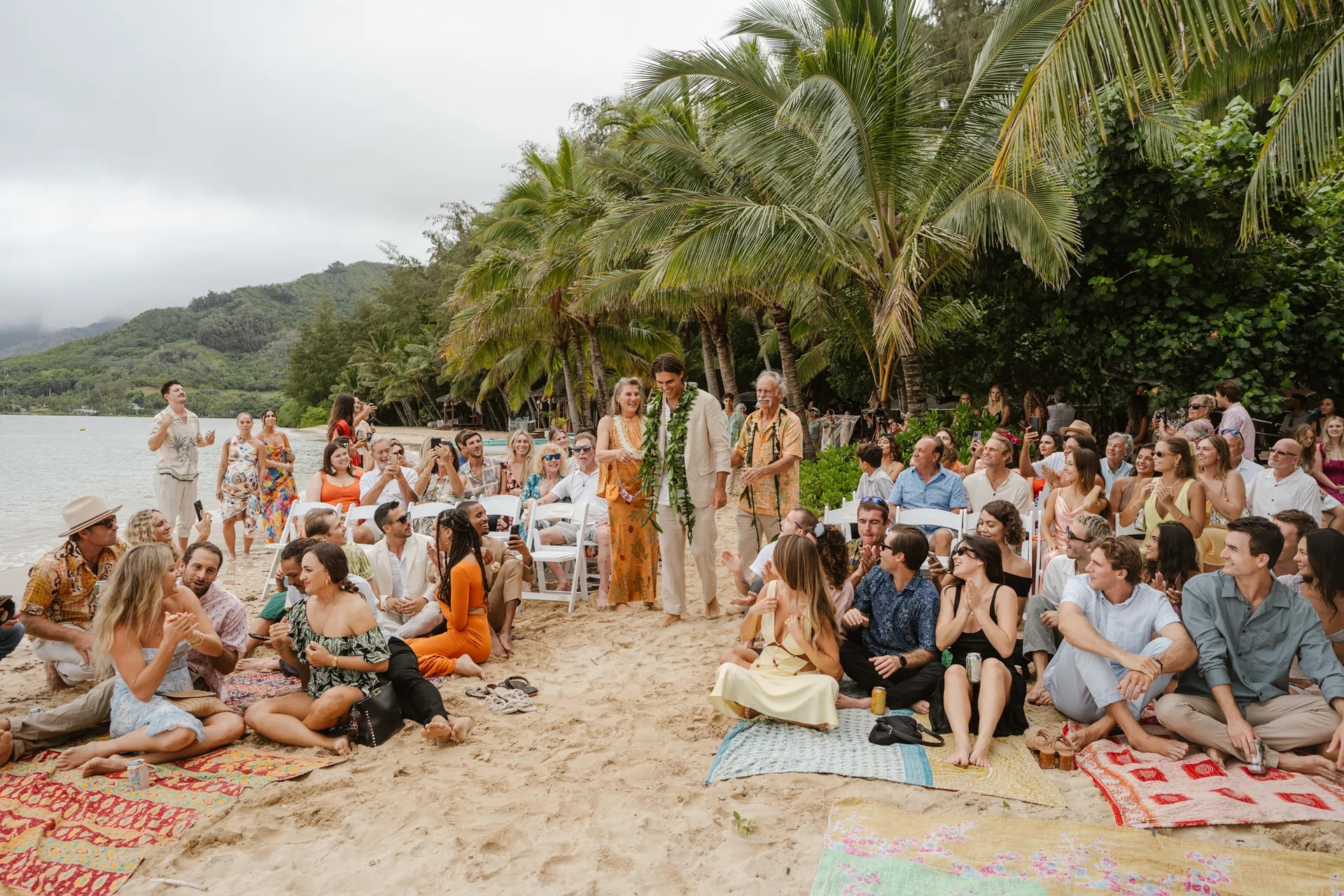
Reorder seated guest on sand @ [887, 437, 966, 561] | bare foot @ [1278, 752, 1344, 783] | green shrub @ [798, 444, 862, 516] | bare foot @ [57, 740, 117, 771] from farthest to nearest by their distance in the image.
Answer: green shrub @ [798, 444, 862, 516], seated guest on sand @ [887, 437, 966, 561], bare foot @ [57, 740, 117, 771], bare foot @ [1278, 752, 1344, 783]

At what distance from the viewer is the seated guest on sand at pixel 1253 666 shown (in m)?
3.72

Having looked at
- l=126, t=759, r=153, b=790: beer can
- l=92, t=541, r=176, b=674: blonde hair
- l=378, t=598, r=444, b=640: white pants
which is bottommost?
l=126, t=759, r=153, b=790: beer can

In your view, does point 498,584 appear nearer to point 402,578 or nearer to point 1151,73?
point 402,578

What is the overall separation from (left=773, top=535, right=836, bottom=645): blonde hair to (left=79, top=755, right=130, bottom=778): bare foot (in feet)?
10.7

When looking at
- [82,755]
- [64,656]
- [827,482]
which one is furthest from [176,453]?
[827,482]

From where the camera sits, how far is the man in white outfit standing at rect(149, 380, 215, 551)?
8.48 metres

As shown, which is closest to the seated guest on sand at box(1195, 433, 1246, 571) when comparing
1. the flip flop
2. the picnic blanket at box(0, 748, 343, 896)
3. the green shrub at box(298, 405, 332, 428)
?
A: the flip flop

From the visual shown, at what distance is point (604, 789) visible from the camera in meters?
3.85

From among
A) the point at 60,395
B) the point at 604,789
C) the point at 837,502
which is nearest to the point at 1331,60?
the point at 837,502

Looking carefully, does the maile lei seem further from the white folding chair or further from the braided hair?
the braided hair

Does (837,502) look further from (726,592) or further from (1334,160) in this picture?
(1334,160)

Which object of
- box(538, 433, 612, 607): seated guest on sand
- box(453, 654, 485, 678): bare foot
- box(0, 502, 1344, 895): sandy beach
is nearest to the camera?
box(0, 502, 1344, 895): sandy beach

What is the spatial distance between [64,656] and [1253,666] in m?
6.41

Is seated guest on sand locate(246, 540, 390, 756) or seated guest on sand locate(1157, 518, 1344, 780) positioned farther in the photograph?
seated guest on sand locate(246, 540, 390, 756)
